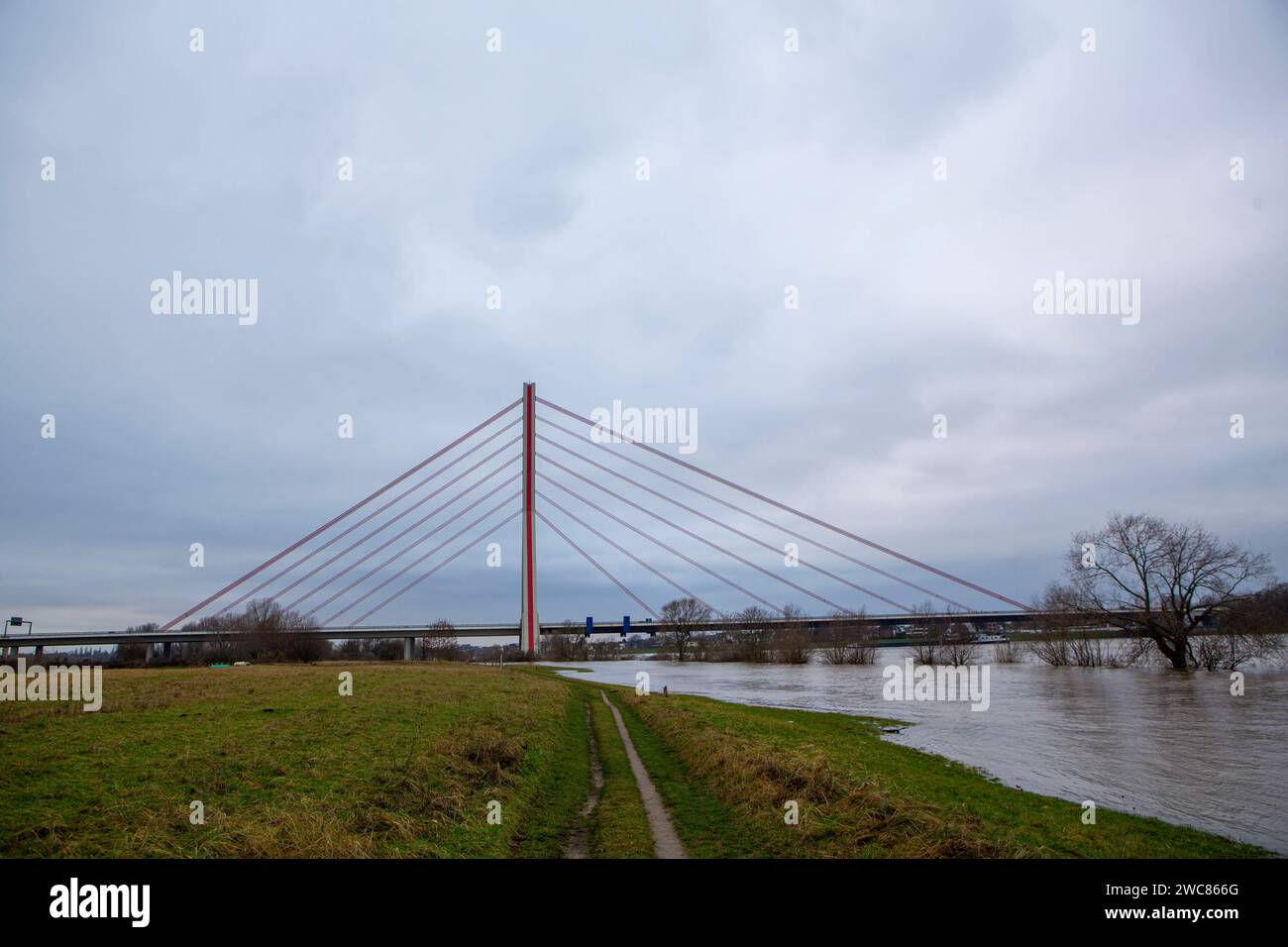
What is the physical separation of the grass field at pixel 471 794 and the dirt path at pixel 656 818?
21cm

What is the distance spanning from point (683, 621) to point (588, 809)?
110036 millimetres

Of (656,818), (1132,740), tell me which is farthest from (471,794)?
(1132,740)

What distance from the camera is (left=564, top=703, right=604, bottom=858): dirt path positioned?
10.5 m

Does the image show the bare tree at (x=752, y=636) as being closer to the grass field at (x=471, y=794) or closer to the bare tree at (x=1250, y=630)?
the bare tree at (x=1250, y=630)

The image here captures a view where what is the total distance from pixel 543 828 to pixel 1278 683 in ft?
166

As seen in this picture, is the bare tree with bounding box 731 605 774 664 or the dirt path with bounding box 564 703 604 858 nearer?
the dirt path with bounding box 564 703 604 858

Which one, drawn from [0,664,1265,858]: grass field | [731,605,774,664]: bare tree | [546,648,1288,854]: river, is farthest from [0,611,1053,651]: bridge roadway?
[0,664,1265,858]: grass field

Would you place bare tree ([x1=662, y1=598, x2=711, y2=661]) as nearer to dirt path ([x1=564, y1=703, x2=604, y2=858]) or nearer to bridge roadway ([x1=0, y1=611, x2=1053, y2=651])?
bridge roadway ([x1=0, y1=611, x2=1053, y2=651])

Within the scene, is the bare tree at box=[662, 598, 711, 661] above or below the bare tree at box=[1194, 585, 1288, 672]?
below

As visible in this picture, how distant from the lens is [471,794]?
1305 cm

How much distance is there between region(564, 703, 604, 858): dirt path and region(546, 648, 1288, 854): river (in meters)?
10.2

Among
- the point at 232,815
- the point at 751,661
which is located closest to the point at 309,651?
the point at 751,661

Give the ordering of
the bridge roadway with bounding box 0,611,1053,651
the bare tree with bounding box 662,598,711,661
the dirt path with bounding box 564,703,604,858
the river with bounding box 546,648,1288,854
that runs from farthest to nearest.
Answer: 1. the bare tree with bounding box 662,598,711,661
2. the bridge roadway with bounding box 0,611,1053,651
3. the river with bounding box 546,648,1288,854
4. the dirt path with bounding box 564,703,604,858

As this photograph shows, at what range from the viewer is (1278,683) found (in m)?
41.8
